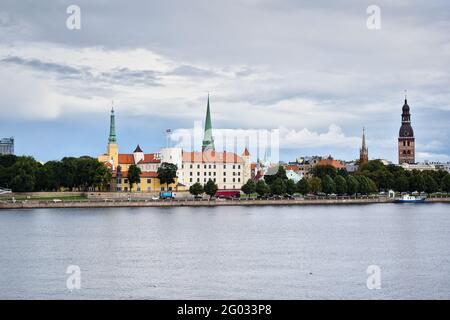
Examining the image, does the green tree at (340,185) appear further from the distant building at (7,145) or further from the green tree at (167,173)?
the distant building at (7,145)

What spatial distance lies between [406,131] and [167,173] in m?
73.4

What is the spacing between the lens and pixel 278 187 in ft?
282

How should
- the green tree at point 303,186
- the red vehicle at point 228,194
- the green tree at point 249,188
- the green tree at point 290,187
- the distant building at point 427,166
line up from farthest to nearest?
1. the distant building at point 427,166
2. the red vehicle at point 228,194
3. the green tree at point 303,186
4. the green tree at point 290,187
5. the green tree at point 249,188

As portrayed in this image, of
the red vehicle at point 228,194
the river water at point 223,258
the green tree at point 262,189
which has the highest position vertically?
the green tree at point 262,189

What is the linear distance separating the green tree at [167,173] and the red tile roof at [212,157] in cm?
648

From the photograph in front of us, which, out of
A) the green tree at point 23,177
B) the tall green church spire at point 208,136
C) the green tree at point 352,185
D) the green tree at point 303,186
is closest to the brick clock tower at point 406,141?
the tall green church spire at point 208,136

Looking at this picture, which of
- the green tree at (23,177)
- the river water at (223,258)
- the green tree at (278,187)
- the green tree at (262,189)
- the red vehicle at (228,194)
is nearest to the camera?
the river water at (223,258)

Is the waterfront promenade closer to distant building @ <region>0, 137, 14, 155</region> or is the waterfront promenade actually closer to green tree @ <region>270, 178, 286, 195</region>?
green tree @ <region>270, 178, 286, 195</region>

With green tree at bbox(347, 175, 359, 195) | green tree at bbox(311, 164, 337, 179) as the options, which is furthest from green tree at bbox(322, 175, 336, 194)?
green tree at bbox(311, 164, 337, 179)

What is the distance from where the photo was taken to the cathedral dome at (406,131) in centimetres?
14800

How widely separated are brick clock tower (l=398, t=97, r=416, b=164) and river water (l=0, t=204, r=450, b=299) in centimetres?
9473

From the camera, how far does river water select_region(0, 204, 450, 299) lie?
25.6m

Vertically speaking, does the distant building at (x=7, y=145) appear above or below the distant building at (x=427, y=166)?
above

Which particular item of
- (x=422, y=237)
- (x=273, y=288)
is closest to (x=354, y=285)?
(x=273, y=288)
